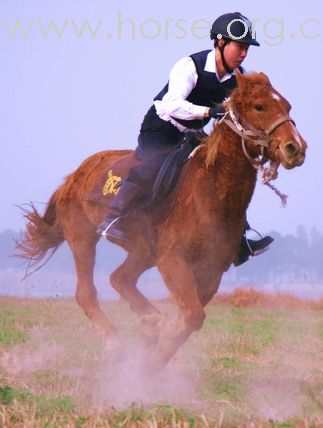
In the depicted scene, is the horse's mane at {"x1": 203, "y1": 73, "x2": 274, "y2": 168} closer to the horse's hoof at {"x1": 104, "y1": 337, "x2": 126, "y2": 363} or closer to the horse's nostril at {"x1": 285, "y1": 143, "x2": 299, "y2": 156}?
the horse's nostril at {"x1": 285, "y1": 143, "x2": 299, "y2": 156}

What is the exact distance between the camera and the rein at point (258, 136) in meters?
6.88

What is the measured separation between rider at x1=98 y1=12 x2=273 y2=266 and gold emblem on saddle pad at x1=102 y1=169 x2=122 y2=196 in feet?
1.19

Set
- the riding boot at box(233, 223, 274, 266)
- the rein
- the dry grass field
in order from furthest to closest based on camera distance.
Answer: the riding boot at box(233, 223, 274, 266) < the rein < the dry grass field

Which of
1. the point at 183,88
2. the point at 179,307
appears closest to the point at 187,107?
the point at 183,88

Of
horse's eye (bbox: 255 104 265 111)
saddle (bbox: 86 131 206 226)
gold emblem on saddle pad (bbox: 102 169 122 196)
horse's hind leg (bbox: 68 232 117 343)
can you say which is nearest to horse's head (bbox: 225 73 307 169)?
horse's eye (bbox: 255 104 265 111)

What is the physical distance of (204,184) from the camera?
24.0ft

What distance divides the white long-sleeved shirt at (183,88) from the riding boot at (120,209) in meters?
0.73

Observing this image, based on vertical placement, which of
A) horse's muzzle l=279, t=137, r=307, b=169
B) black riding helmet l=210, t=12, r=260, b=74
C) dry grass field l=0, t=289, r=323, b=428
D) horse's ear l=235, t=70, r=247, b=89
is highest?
black riding helmet l=210, t=12, r=260, b=74

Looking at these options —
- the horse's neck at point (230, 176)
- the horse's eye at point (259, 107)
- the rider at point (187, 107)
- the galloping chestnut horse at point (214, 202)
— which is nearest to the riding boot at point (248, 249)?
the rider at point (187, 107)

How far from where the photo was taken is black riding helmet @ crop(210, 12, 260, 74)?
7410mm

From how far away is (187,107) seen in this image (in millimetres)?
7320

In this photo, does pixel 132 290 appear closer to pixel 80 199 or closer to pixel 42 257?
pixel 80 199

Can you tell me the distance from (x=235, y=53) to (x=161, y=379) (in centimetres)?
287

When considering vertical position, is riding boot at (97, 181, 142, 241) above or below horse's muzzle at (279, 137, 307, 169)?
below
